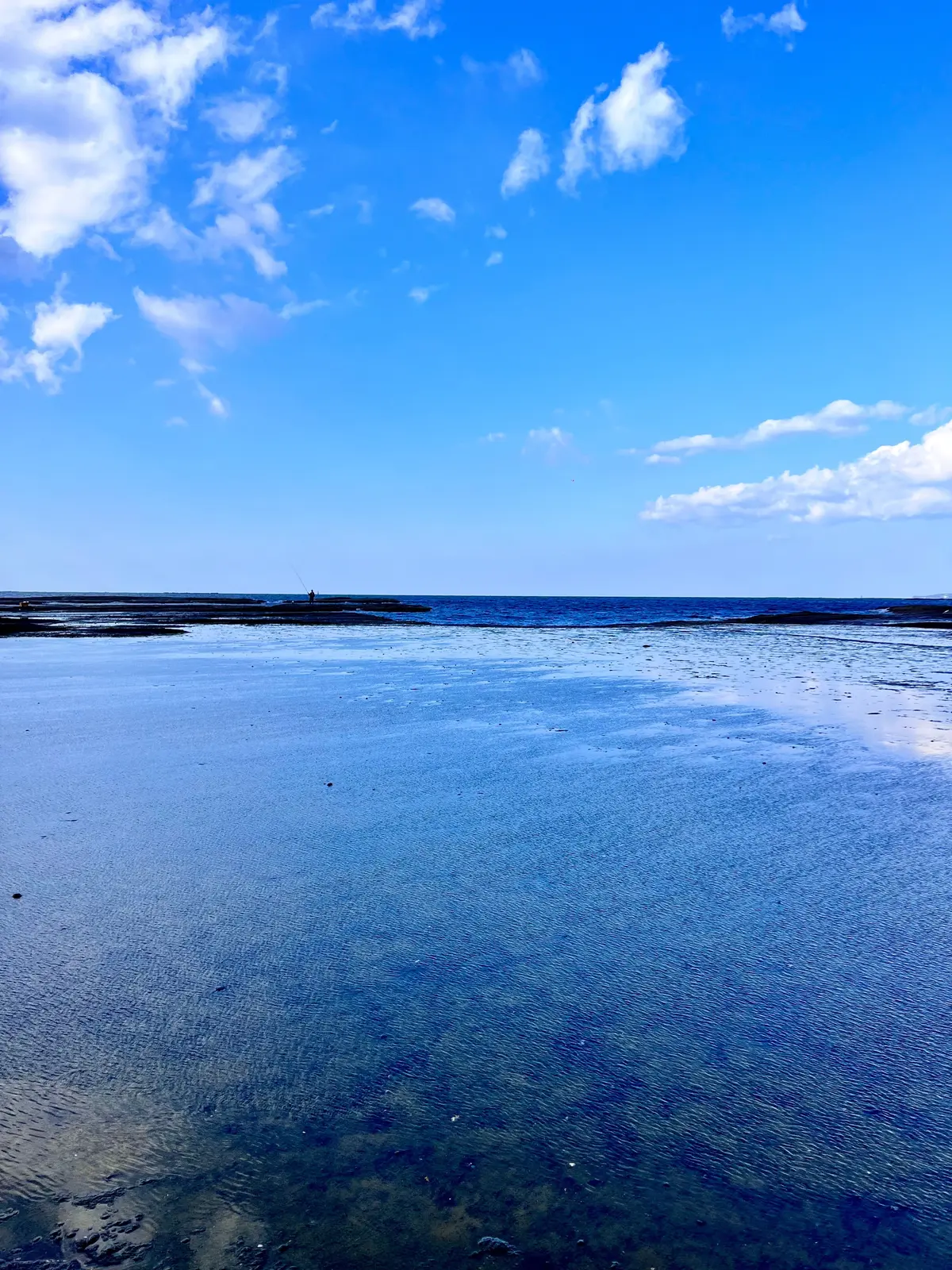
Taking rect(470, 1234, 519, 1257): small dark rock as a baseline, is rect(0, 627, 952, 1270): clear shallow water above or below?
A: above

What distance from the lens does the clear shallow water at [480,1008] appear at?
2930mm

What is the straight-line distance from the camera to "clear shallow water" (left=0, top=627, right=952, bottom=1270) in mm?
2930

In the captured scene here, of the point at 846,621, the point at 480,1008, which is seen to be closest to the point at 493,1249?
the point at 480,1008

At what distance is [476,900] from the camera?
231 inches

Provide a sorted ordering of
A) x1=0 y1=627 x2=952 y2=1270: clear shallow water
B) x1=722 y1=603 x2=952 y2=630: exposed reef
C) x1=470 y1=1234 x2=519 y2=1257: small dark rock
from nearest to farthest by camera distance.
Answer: x1=470 y1=1234 x2=519 y2=1257: small dark rock, x1=0 y1=627 x2=952 y2=1270: clear shallow water, x1=722 y1=603 x2=952 y2=630: exposed reef

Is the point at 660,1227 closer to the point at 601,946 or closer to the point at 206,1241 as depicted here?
the point at 206,1241

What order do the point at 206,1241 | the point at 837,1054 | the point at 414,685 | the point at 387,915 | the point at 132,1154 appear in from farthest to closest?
the point at 414,685
the point at 387,915
the point at 837,1054
the point at 132,1154
the point at 206,1241

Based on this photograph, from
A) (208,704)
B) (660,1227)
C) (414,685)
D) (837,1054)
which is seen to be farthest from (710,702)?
(660,1227)

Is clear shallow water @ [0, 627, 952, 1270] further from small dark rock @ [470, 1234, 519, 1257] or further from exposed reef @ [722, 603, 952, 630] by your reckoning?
exposed reef @ [722, 603, 952, 630]

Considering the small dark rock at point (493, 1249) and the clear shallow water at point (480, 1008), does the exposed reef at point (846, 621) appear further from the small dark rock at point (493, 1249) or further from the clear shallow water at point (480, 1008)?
the small dark rock at point (493, 1249)

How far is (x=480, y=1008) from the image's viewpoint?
4328 mm

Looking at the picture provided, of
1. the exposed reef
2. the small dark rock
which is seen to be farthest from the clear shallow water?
the exposed reef

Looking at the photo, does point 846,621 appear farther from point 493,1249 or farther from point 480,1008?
point 493,1249

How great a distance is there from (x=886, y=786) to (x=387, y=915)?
6.62 m
